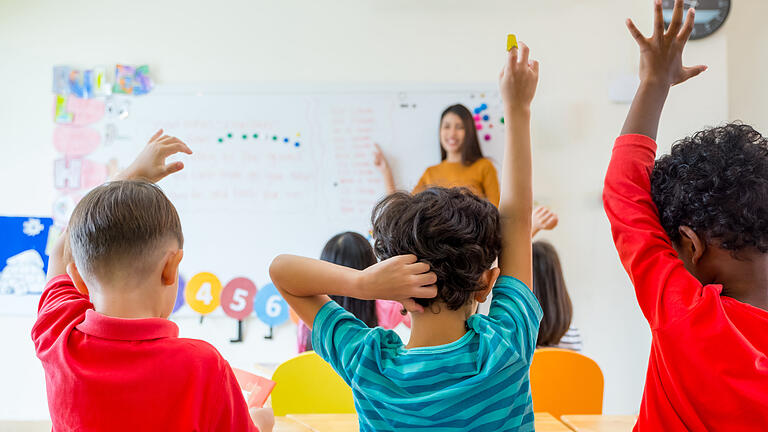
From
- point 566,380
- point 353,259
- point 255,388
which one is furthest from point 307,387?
point 566,380

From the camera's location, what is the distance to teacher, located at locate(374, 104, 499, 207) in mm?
2879

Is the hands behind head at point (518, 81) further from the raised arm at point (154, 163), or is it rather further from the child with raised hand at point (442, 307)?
the raised arm at point (154, 163)

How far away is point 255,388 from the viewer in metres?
1.11

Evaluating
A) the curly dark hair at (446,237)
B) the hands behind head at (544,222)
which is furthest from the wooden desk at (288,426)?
the hands behind head at (544,222)

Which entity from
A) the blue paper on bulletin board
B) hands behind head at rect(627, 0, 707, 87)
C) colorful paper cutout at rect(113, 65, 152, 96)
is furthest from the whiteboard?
hands behind head at rect(627, 0, 707, 87)

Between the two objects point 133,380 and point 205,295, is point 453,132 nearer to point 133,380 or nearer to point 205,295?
point 205,295

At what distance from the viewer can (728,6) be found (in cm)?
276

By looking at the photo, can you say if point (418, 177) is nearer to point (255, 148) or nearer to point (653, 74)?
point (255, 148)

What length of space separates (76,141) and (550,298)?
99.9 inches

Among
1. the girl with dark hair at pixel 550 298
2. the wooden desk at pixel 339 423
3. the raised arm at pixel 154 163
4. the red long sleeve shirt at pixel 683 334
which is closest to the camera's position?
the red long sleeve shirt at pixel 683 334

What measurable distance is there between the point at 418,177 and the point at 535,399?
62.2 inches

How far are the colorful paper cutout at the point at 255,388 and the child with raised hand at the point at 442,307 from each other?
261 millimetres

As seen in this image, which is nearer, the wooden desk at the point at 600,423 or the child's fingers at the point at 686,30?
the child's fingers at the point at 686,30

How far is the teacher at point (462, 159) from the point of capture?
9.45 ft
